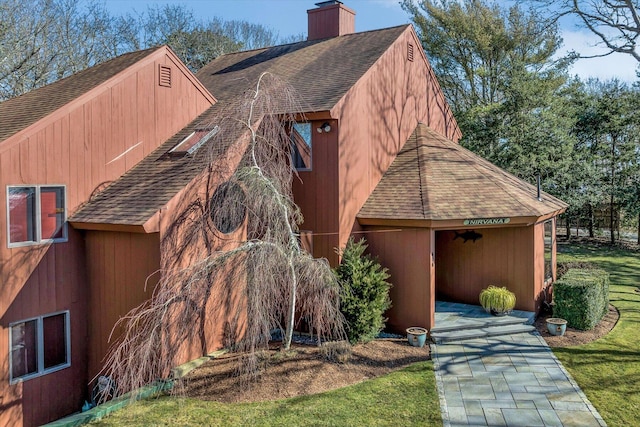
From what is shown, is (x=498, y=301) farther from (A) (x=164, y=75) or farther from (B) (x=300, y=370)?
(A) (x=164, y=75)

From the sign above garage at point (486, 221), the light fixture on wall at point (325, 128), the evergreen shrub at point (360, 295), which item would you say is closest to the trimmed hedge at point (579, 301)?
the sign above garage at point (486, 221)

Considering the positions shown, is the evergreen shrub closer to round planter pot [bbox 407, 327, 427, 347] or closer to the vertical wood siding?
round planter pot [bbox 407, 327, 427, 347]

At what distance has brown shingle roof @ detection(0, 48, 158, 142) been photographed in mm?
9656

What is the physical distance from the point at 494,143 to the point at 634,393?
56.0 feet

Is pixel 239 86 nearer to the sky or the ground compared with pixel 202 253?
nearer to the sky

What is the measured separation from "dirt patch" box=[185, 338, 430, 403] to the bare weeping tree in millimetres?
362

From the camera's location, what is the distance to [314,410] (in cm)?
718

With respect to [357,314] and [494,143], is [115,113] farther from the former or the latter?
[494,143]

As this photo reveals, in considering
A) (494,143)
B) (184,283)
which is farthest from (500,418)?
(494,143)

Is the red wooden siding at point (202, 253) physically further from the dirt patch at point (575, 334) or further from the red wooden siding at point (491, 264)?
the dirt patch at point (575, 334)

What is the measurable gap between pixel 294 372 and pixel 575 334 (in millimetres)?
6501

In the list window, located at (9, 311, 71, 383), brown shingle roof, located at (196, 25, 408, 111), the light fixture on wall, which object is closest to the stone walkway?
the light fixture on wall

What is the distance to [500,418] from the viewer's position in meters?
6.93

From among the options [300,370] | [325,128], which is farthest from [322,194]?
[300,370]
